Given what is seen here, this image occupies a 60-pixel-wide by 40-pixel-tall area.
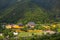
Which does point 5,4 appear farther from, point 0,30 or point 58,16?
point 0,30

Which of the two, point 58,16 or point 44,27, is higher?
point 44,27

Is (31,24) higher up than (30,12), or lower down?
higher up

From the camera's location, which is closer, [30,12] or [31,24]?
[31,24]

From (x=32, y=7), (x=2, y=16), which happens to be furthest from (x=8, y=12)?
(x=32, y=7)

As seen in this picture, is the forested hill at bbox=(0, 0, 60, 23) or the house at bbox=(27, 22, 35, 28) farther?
the forested hill at bbox=(0, 0, 60, 23)

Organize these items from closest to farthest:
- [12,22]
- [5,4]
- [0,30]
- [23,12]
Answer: [0,30]
[12,22]
[23,12]
[5,4]

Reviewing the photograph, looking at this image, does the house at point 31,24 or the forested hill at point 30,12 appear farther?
the forested hill at point 30,12

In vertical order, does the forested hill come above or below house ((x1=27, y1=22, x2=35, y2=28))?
below

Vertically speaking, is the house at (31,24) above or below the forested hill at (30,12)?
above
